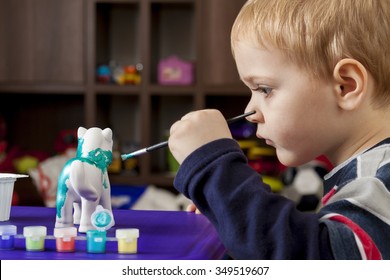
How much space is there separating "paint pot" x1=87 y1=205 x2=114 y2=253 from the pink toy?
208cm

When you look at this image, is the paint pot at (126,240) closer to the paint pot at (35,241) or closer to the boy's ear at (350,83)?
the paint pot at (35,241)

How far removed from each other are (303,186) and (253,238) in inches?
77.2

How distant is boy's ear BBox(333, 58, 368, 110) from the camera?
80 centimetres

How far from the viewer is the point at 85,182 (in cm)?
79

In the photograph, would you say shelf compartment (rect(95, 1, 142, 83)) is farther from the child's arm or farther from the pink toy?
the child's arm

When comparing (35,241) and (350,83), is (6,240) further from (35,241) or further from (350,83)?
(350,83)

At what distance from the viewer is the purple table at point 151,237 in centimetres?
66

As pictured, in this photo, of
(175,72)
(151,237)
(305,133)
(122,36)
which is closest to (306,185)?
(175,72)

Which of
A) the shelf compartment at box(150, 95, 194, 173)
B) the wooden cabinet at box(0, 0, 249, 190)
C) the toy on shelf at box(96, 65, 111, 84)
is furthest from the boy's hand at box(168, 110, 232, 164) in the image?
the shelf compartment at box(150, 95, 194, 173)

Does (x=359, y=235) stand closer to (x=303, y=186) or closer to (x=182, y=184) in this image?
(x=182, y=184)

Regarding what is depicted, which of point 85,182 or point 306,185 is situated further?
point 306,185

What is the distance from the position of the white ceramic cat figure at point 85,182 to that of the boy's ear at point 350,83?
273 mm

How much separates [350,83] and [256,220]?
9.5 inches
